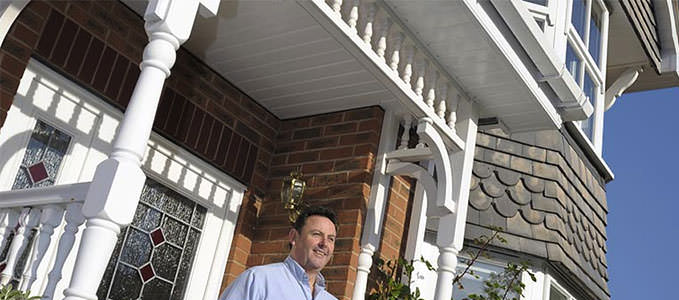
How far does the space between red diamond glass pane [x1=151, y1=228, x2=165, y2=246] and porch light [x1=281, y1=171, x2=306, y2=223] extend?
77 centimetres

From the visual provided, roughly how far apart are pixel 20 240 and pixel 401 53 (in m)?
2.26

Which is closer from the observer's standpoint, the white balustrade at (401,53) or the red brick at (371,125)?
the white balustrade at (401,53)

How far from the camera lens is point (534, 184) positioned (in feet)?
20.5

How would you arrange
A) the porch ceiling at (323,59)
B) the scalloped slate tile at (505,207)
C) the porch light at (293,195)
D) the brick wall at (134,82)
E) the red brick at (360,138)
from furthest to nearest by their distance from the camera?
1. the scalloped slate tile at (505,207)
2. the red brick at (360,138)
3. the porch light at (293,195)
4. the porch ceiling at (323,59)
5. the brick wall at (134,82)

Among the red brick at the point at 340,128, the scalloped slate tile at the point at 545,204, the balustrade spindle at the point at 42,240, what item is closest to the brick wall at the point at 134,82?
the red brick at the point at 340,128

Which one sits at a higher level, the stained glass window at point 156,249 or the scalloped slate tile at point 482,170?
the scalloped slate tile at point 482,170

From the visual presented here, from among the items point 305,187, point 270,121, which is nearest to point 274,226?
point 305,187

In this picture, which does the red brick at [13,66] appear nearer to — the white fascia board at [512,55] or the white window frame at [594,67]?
the white fascia board at [512,55]

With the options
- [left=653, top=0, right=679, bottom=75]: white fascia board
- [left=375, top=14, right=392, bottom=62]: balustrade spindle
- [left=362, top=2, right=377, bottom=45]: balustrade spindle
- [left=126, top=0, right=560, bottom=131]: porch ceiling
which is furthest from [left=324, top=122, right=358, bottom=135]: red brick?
[left=653, top=0, right=679, bottom=75]: white fascia board

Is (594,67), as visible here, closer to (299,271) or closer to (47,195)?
(299,271)

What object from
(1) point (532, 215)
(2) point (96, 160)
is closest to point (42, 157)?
(2) point (96, 160)

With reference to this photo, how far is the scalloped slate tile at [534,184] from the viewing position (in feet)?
20.5

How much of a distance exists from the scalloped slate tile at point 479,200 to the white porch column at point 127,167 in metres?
3.70

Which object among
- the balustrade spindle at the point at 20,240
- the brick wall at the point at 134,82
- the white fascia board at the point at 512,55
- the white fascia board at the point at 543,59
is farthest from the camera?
the white fascia board at the point at 543,59
